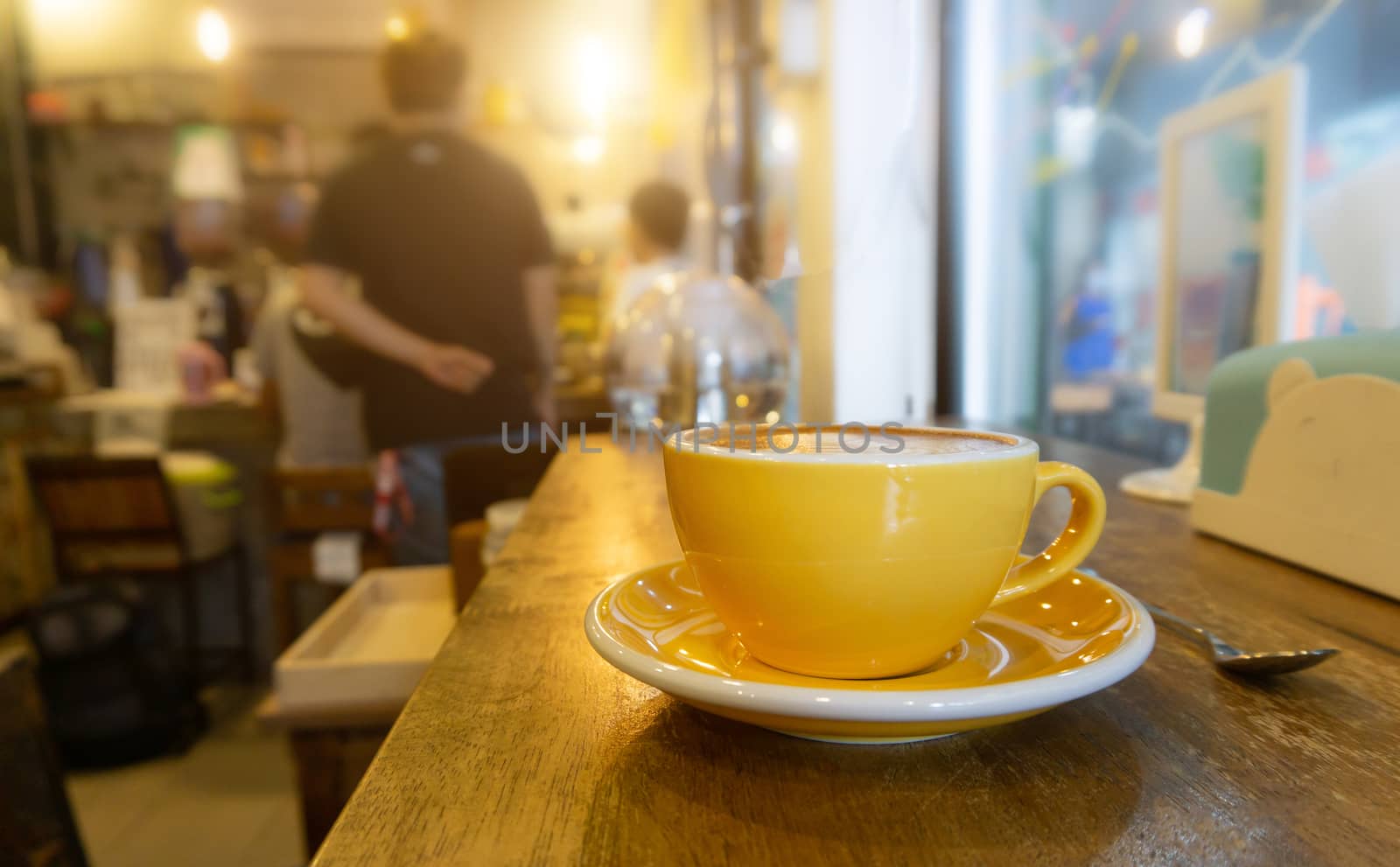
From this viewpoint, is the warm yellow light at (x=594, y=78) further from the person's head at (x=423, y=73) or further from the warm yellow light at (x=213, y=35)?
the warm yellow light at (x=213, y=35)

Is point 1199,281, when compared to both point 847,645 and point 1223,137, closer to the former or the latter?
point 1223,137

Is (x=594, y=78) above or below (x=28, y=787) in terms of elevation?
above

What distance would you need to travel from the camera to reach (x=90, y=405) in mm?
2732

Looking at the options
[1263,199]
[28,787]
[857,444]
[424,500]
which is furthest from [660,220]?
[857,444]

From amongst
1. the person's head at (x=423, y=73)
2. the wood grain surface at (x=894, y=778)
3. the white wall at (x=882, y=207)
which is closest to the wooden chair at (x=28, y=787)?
the wood grain surface at (x=894, y=778)

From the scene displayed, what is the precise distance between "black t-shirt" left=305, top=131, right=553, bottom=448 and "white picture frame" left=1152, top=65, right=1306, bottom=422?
1801 millimetres

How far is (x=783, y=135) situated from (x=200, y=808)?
6.19 feet

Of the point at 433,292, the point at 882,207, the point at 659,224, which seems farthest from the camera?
the point at 659,224

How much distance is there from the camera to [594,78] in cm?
301

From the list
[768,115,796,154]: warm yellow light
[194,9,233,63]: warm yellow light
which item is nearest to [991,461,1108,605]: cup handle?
[768,115,796,154]: warm yellow light

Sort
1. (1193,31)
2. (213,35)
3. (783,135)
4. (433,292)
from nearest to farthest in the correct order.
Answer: (1193,31), (783,135), (433,292), (213,35)

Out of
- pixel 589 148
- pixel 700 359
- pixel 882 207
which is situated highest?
pixel 589 148

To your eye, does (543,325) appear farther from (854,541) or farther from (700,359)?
(854,541)

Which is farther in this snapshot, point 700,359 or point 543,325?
point 543,325
